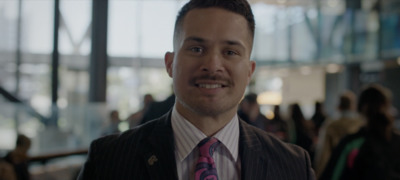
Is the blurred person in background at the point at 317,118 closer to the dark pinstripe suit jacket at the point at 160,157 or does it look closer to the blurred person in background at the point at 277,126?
the blurred person in background at the point at 277,126

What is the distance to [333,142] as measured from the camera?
141 inches

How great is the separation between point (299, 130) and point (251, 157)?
3.59 metres

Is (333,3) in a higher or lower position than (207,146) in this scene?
higher

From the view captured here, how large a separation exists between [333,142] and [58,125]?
639cm

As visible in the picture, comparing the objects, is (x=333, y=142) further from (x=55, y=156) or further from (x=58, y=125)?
(x=58, y=125)

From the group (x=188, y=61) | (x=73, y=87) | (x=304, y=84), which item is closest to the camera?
(x=188, y=61)

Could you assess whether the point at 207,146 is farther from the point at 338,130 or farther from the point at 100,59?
the point at 100,59

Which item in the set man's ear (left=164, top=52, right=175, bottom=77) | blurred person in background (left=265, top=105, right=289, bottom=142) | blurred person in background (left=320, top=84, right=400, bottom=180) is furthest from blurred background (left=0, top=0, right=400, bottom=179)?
man's ear (left=164, top=52, right=175, bottom=77)

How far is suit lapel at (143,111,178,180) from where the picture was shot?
1.03 m

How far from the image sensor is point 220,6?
105cm

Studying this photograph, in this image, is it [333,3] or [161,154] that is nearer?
[161,154]

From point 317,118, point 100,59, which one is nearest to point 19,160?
point 100,59

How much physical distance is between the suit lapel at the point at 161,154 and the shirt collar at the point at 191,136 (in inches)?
0.8

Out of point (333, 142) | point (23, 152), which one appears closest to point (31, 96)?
point (23, 152)
